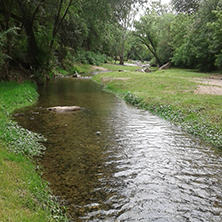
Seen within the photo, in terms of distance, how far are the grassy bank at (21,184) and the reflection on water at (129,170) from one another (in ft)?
1.29

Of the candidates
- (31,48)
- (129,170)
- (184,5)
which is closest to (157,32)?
(184,5)

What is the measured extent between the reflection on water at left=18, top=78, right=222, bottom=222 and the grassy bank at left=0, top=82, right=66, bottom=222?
392mm

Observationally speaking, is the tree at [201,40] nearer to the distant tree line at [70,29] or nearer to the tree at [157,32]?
the distant tree line at [70,29]

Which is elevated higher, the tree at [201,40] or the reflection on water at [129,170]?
the tree at [201,40]

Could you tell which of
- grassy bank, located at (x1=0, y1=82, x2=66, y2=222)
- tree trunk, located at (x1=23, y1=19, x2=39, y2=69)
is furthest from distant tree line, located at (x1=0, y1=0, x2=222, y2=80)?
grassy bank, located at (x1=0, y1=82, x2=66, y2=222)

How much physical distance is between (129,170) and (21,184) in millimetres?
2723

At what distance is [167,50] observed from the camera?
4609cm

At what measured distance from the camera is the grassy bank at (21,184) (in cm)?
335

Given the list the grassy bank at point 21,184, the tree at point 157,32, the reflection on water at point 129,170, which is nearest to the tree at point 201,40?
the tree at point 157,32

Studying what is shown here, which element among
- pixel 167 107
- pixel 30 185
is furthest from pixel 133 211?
pixel 167 107

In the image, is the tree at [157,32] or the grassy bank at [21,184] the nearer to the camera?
the grassy bank at [21,184]

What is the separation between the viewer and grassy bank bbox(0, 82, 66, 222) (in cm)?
335

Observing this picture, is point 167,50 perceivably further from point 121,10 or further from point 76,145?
point 76,145

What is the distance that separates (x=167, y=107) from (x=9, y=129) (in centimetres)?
813
